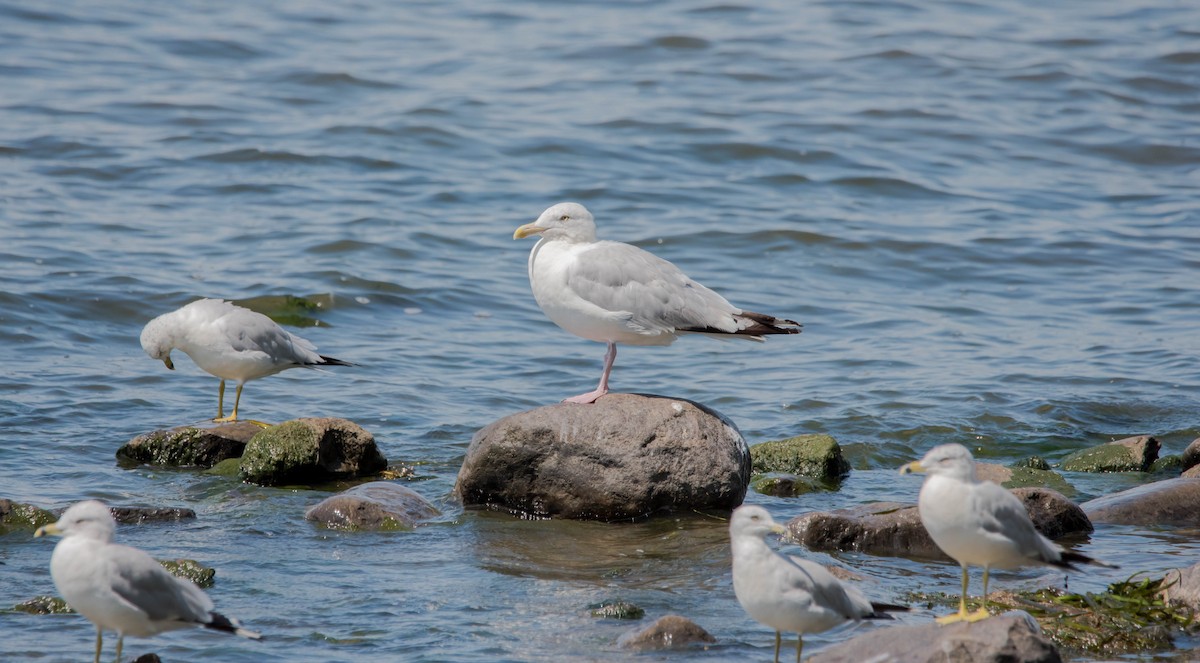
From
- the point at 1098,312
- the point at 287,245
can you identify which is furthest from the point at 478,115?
the point at 1098,312

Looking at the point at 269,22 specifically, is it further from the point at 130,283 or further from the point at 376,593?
the point at 376,593

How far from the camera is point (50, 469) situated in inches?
364

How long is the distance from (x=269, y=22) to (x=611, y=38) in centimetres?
623

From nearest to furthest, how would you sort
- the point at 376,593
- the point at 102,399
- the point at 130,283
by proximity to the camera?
the point at 376,593 → the point at 102,399 → the point at 130,283

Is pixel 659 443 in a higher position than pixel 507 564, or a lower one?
higher

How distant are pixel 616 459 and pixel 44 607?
10.7 ft

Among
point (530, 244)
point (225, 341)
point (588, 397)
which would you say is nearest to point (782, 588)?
point (588, 397)

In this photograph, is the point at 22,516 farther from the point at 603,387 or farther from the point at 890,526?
the point at 890,526

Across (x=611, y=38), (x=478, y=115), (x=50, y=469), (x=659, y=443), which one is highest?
(x=611, y=38)

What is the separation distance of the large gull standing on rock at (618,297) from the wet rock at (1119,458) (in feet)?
10.7

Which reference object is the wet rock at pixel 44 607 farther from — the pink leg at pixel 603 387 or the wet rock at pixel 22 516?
the pink leg at pixel 603 387

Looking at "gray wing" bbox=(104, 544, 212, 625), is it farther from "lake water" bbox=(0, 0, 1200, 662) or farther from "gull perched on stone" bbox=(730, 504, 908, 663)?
"gull perched on stone" bbox=(730, 504, 908, 663)

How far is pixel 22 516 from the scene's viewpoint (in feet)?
25.5

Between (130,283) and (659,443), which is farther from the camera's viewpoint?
(130,283)
